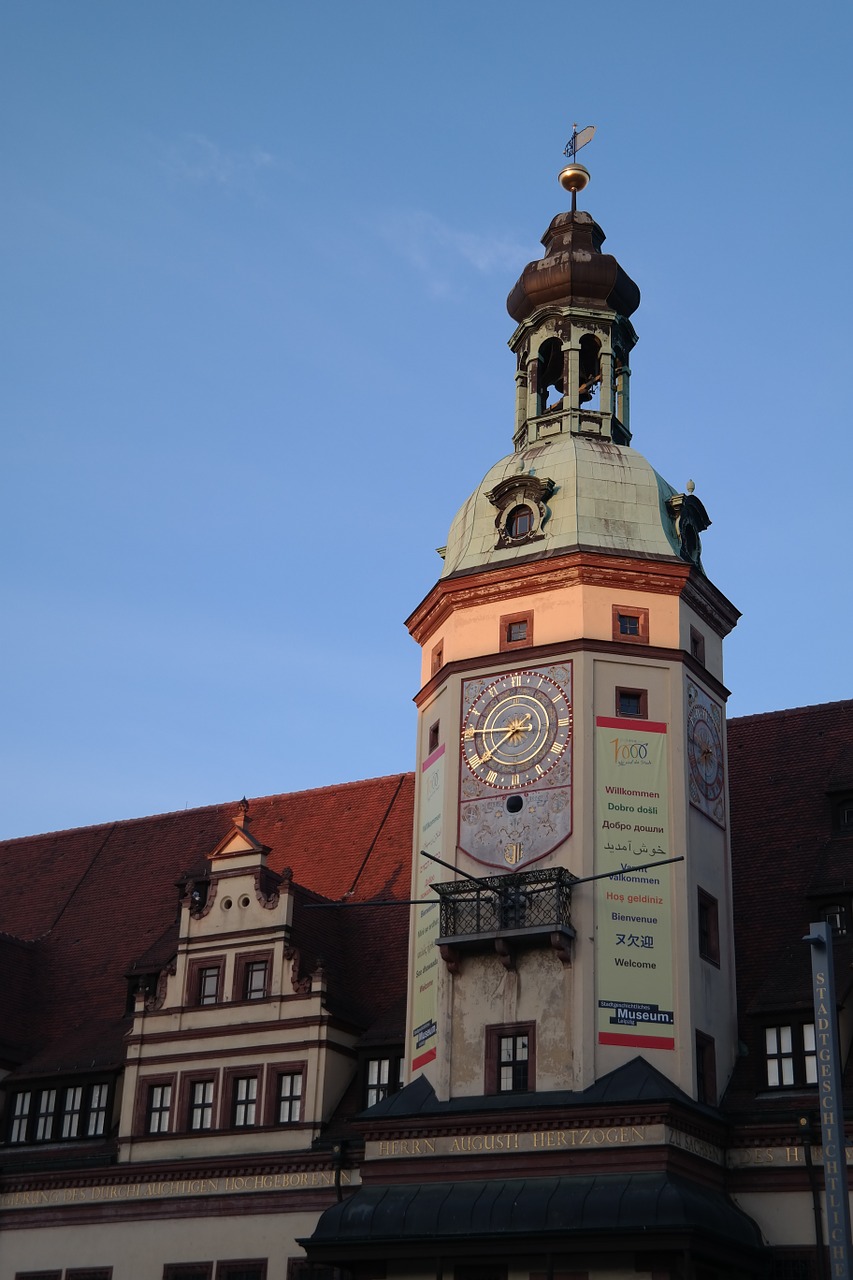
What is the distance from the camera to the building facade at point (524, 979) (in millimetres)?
32250

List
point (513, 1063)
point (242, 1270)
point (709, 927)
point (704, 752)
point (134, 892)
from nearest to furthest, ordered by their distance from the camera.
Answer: point (513, 1063) < point (709, 927) < point (242, 1270) < point (704, 752) < point (134, 892)

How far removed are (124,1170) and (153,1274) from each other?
2321 millimetres

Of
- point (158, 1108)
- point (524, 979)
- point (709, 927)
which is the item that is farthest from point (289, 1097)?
point (709, 927)

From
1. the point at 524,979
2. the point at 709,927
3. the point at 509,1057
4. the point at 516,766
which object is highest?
the point at 516,766

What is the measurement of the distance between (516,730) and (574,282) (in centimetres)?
1209

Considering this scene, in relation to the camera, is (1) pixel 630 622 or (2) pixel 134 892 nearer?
(1) pixel 630 622

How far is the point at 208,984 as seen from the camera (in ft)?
131

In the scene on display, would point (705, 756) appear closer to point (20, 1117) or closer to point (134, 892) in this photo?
point (134, 892)

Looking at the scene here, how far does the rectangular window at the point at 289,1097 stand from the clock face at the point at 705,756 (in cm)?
1025

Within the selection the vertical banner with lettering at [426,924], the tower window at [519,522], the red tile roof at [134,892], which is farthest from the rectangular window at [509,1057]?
the tower window at [519,522]

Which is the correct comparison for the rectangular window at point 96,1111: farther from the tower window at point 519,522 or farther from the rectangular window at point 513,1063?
the tower window at point 519,522

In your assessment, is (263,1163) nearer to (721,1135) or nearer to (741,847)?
(721,1135)

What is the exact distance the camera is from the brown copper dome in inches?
1671

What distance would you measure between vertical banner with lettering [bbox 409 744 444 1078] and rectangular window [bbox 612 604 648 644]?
447 centimetres
